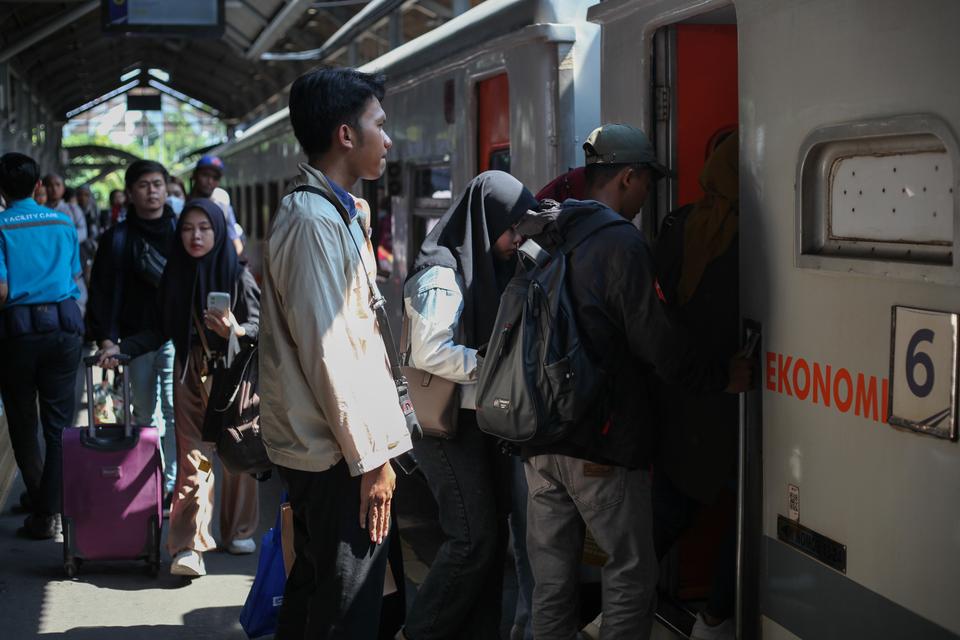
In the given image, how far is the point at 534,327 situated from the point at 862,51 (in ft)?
3.73

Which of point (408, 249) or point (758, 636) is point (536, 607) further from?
point (408, 249)

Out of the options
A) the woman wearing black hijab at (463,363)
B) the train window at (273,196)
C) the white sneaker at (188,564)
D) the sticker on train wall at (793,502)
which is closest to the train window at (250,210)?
the train window at (273,196)

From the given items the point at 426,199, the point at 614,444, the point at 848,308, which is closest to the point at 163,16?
the point at 426,199

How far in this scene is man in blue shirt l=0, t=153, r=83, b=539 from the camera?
5.90 metres

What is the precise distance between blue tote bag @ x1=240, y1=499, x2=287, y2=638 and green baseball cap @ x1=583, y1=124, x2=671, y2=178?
166 centimetres

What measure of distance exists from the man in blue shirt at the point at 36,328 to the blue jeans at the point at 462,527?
8.68 ft

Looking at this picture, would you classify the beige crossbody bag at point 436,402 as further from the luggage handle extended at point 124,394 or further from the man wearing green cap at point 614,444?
the luggage handle extended at point 124,394

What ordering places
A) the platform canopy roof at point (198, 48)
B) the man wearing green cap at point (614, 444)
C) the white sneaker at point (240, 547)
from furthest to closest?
the platform canopy roof at point (198, 48), the white sneaker at point (240, 547), the man wearing green cap at point (614, 444)

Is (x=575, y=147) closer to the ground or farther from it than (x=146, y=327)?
farther from it

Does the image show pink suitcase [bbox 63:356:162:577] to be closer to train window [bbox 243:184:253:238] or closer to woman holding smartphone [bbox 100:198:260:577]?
woman holding smartphone [bbox 100:198:260:577]

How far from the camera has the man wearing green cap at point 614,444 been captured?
10.7 ft

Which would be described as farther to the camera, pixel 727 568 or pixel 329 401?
pixel 727 568

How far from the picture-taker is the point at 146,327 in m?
5.86

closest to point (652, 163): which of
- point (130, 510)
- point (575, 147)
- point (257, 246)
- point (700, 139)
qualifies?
point (700, 139)
